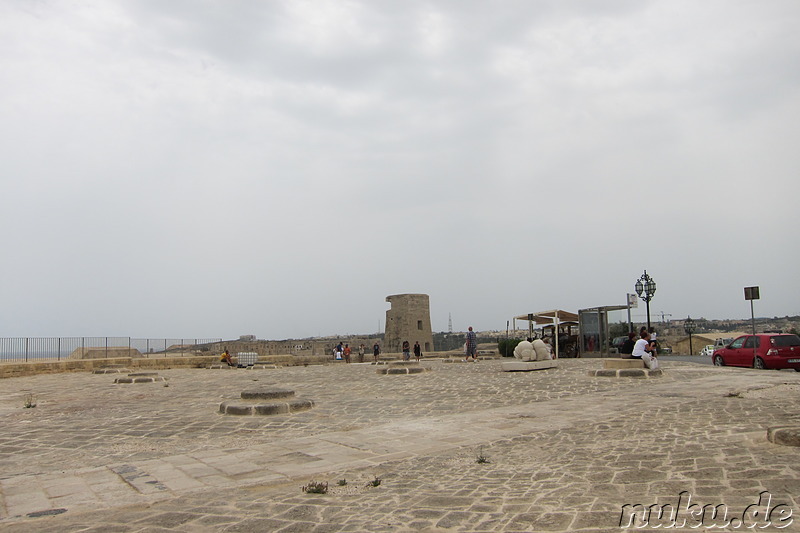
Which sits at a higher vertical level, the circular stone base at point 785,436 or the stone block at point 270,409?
the circular stone base at point 785,436

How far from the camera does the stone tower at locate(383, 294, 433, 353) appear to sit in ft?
128

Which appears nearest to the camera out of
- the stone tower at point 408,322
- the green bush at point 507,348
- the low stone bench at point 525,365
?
the low stone bench at point 525,365

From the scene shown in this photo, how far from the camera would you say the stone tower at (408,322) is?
39000 mm

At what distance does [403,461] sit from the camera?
5.61 metres

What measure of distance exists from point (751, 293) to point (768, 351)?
185cm

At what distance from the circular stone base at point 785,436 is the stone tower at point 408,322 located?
110ft

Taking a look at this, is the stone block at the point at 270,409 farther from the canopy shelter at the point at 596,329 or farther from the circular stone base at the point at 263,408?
the canopy shelter at the point at 596,329

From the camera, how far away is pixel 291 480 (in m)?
5.03

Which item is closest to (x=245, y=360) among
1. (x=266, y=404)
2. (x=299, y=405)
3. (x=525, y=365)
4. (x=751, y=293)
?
(x=525, y=365)

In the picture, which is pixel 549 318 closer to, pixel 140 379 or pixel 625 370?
pixel 625 370

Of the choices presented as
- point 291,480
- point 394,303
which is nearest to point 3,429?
point 291,480

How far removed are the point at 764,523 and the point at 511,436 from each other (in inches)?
136

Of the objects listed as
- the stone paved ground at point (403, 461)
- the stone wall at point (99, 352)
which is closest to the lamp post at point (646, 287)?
the stone paved ground at point (403, 461)

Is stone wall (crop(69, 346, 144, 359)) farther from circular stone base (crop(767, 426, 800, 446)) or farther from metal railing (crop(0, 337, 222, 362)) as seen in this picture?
circular stone base (crop(767, 426, 800, 446))
